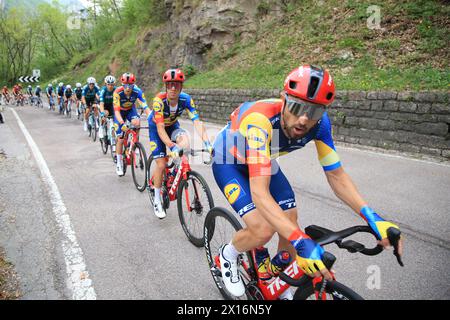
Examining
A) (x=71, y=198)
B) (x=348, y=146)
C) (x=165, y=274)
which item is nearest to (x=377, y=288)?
(x=165, y=274)

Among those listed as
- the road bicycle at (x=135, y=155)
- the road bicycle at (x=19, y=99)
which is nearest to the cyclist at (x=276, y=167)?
the road bicycle at (x=135, y=155)

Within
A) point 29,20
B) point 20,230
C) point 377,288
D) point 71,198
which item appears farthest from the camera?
point 29,20

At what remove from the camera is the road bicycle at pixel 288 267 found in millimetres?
1937

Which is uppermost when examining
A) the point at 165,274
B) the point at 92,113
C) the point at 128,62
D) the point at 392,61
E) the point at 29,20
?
the point at 29,20

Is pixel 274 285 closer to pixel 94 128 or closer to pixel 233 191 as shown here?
pixel 233 191

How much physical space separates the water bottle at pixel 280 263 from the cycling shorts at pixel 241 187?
1.35 ft

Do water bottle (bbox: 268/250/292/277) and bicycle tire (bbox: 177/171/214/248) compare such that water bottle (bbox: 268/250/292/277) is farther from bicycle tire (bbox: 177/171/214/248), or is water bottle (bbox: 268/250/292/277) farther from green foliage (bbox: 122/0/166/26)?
green foliage (bbox: 122/0/166/26)

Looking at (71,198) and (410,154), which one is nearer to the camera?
(71,198)

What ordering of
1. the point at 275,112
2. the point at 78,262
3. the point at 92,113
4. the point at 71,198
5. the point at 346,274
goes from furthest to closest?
1. the point at 92,113
2. the point at 71,198
3. the point at 78,262
4. the point at 346,274
5. the point at 275,112

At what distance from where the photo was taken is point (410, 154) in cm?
797

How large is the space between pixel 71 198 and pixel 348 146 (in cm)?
696

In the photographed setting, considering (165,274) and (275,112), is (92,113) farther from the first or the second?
(275,112)

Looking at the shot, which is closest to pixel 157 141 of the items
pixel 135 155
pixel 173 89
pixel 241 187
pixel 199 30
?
pixel 173 89

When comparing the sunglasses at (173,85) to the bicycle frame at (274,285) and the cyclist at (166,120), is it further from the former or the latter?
the bicycle frame at (274,285)
